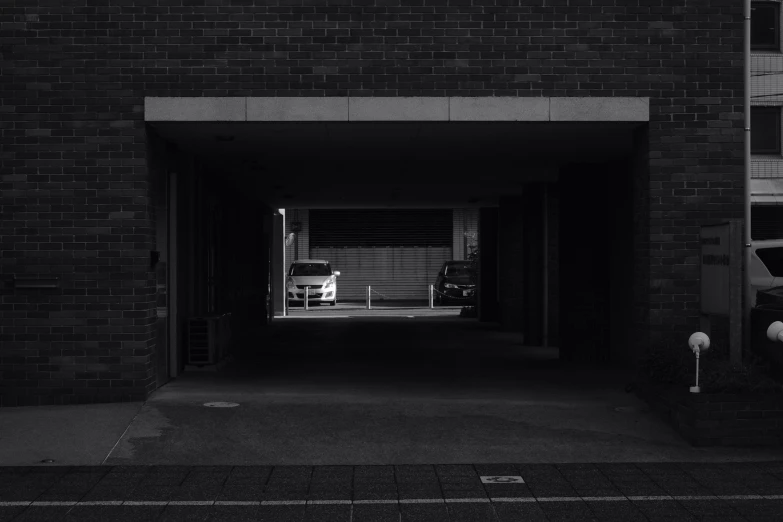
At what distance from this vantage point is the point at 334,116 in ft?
32.9

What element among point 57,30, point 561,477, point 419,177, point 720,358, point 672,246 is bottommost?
point 561,477

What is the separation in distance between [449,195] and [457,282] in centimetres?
1315

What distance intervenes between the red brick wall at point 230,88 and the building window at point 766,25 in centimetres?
1764

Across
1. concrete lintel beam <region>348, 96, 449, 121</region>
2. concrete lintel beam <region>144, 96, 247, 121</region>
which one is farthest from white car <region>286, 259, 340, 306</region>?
concrete lintel beam <region>348, 96, 449, 121</region>

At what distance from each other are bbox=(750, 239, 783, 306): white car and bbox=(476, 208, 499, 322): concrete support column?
8.49 meters

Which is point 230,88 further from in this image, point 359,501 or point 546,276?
point 546,276

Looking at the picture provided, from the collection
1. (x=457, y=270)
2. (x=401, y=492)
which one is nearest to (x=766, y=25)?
(x=457, y=270)

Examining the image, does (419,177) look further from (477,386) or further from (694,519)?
(694,519)

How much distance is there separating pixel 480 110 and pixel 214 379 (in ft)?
14.7

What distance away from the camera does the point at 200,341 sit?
1234 centimetres

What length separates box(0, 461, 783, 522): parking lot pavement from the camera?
20.9 feet

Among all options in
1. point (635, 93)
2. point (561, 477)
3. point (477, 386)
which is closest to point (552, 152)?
point (635, 93)

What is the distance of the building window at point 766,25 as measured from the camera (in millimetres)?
26266

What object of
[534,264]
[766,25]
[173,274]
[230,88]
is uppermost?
[766,25]
